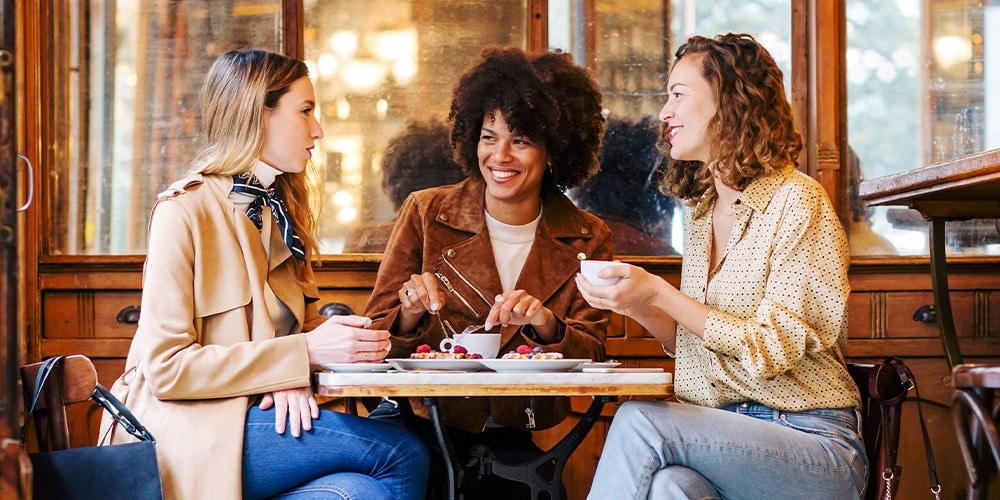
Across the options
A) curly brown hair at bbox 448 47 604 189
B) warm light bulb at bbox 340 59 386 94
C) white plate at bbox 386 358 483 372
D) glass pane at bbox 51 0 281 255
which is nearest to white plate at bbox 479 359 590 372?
white plate at bbox 386 358 483 372

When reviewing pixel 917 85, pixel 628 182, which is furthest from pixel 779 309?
pixel 917 85

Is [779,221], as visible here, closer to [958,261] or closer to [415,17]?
[958,261]

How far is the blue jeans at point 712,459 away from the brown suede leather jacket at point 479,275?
2.01ft

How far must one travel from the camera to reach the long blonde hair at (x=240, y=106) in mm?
2457

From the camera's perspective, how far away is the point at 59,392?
206cm

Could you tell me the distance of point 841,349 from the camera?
7.90 feet

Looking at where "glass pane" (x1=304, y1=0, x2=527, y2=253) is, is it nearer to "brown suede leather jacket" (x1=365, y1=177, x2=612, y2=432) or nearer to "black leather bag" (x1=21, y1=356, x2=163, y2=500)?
"brown suede leather jacket" (x1=365, y1=177, x2=612, y2=432)

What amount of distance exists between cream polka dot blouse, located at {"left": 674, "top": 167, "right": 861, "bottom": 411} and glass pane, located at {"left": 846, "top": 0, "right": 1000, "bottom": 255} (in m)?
1.41

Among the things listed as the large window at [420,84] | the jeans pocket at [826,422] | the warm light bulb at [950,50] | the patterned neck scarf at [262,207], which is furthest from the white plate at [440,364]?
the warm light bulb at [950,50]

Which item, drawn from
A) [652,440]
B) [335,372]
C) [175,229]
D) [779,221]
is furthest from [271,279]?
[779,221]

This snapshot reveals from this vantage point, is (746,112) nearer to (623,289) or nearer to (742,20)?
(623,289)

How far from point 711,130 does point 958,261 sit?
152cm

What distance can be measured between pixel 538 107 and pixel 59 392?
154cm

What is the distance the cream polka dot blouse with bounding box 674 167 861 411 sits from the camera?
223 cm
